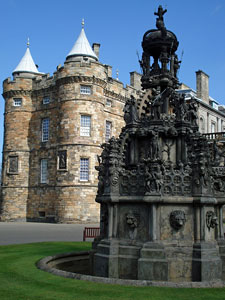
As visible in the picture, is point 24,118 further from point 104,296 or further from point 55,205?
point 104,296

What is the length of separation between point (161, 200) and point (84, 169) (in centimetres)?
2821

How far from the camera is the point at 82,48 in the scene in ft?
131

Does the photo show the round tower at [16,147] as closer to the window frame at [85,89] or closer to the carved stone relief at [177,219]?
the window frame at [85,89]

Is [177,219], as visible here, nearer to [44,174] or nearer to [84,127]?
[84,127]

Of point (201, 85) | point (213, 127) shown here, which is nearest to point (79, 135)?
point (201, 85)

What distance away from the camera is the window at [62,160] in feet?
120

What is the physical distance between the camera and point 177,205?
8.71 m

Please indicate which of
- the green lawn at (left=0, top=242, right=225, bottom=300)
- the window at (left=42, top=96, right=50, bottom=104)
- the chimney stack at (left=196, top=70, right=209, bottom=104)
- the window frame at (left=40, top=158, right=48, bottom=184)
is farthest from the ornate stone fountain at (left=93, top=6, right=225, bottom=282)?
the chimney stack at (left=196, top=70, right=209, bottom=104)

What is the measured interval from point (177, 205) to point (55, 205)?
96.2 ft

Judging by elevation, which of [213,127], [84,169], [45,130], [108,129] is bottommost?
[84,169]

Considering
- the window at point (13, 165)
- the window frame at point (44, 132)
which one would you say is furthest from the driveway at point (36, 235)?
the window frame at point (44, 132)

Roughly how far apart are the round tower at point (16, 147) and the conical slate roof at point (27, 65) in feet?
3.59

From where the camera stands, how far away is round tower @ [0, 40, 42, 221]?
40.1m

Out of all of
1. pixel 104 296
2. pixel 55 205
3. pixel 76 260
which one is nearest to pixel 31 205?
pixel 55 205
